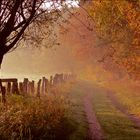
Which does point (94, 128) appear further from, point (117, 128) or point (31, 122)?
point (31, 122)

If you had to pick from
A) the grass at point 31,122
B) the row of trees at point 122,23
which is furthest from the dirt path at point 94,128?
the row of trees at point 122,23

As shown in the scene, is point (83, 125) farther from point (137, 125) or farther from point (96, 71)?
point (96, 71)

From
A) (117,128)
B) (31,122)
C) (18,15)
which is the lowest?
(117,128)

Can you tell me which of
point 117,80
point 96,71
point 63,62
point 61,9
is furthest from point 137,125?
point 63,62

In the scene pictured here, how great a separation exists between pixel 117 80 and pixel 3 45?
51.6 m

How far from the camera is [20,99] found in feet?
58.1

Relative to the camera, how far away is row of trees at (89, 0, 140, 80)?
111 feet

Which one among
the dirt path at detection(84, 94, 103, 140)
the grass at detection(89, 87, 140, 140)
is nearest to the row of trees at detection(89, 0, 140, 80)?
the dirt path at detection(84, 94, 103, 140)

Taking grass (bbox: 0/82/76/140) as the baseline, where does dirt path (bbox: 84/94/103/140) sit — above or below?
below

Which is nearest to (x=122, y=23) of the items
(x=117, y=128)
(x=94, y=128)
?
(x=117, y=128)

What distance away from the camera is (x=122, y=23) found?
3934 cm

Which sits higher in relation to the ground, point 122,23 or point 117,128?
point 122,23

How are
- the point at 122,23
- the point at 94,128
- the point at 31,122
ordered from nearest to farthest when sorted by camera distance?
the point at 31,122
the point at 94,128
the point at 122,23

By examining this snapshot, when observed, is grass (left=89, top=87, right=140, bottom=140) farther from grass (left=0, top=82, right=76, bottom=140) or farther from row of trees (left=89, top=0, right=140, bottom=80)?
row of trees (left=89, top=0, right=140, bottom=80)
